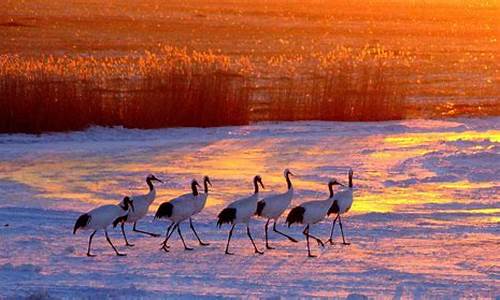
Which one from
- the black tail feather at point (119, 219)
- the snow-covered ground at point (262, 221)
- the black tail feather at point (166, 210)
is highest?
the black tail feather at point (166, 210)

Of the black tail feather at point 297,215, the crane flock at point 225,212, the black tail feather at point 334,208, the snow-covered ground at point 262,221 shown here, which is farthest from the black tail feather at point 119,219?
the black tail feather at point 334,208

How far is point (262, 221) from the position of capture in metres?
14.9

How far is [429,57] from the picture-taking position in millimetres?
48188

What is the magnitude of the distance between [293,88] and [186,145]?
7.17m

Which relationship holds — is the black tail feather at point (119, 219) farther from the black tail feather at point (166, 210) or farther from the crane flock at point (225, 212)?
the black tail feather at point (166, 210)

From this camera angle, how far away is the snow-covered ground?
1117cm

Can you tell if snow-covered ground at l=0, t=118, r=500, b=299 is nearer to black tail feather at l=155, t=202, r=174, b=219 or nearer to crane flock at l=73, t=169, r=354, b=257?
crane flock at l=73, t=169, r=354, b=257

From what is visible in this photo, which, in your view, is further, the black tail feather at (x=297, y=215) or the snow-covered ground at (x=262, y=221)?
the black tail feather at (x=297, y=215)

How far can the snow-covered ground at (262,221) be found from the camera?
11.2 metres

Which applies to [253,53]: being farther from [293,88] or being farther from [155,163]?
[155,163]

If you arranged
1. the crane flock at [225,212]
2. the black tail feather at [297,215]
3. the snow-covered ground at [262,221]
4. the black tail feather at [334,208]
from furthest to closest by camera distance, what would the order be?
the black tail feather at [334,208] → the black tail feather at [297,215] → the crane flock at [225,212] → the snow-covered ground at [262,221]

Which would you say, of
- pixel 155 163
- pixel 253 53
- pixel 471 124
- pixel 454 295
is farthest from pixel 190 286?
pixel 253 53

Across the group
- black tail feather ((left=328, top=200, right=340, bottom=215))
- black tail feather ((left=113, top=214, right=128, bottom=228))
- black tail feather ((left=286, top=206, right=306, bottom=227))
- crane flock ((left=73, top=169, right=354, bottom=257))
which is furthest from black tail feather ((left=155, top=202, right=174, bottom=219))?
black tail feather ((left=328, top=200, right=340, bottom=215))

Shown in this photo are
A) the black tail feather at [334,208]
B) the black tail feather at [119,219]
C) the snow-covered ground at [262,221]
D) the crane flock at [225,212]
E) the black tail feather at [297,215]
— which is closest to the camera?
the snow-covered ground at [262,221]
